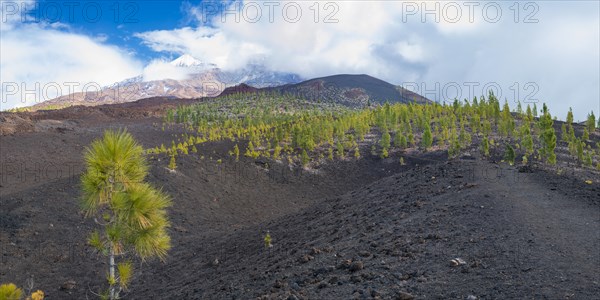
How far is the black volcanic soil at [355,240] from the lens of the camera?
6.68 meters

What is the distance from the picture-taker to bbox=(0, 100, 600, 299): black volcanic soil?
668cm

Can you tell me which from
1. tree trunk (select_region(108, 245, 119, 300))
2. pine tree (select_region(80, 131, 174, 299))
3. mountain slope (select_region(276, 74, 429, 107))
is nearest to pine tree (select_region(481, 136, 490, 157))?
pine tree (select_region(80, 131, 174, 299))

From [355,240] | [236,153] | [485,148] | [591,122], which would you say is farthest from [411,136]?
[355,240]

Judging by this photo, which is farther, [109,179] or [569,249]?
[569,249]

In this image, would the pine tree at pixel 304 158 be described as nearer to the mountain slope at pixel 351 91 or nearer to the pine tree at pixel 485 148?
the pine tree at pixel 485 148

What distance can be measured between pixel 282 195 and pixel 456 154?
43.3ft

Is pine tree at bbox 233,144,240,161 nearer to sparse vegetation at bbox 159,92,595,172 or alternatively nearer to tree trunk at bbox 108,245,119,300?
sparse vegetation at bbox 159,92,595,172

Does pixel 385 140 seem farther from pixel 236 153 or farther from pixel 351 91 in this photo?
pixel 351 91

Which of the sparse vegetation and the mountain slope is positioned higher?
the mountain slope

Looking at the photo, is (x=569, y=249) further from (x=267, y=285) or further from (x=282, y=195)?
(x=282, y=195)

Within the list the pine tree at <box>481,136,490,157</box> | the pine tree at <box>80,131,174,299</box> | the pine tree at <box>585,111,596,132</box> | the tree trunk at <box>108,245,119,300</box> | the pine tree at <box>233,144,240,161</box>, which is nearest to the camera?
the tree trunk at <box>108,245,119,300</box>

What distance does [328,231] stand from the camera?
37.8 ft

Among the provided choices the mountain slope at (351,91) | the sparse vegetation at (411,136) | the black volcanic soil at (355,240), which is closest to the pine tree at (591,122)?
the sparse vegetation at (411,136)

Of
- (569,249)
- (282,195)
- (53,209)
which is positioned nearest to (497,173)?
(569,249)
